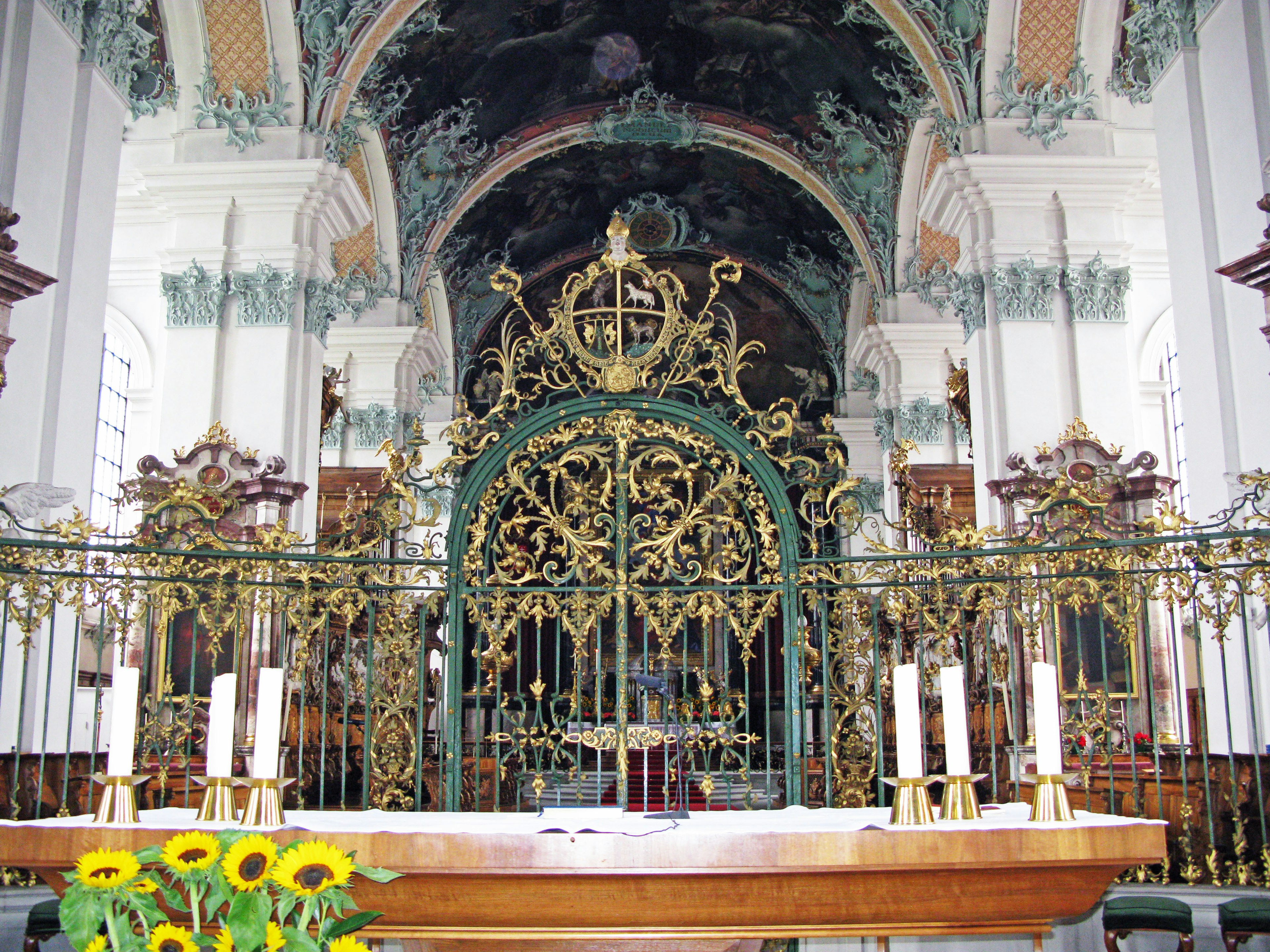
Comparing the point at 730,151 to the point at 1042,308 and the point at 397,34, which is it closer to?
the point at 397,34

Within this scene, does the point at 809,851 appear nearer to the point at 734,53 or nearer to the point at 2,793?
the point at 2,793

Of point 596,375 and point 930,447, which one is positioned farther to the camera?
point 930,447

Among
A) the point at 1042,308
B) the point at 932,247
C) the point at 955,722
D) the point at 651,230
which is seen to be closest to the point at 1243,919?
the point at 955,722

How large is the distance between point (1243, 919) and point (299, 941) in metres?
4.41

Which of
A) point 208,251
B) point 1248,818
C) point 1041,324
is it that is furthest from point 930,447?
point 1248,818

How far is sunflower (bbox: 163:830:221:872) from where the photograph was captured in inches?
88.2

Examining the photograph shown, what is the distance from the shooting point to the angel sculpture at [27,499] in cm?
686

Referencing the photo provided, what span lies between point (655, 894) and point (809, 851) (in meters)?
0.45

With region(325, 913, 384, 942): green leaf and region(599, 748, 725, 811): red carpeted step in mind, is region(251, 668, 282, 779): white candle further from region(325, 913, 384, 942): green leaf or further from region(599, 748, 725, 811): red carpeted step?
region(599, 748, 725, 811): red carpeted step

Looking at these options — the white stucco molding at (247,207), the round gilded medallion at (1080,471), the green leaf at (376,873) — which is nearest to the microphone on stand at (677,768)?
the green leaf at (376,873)

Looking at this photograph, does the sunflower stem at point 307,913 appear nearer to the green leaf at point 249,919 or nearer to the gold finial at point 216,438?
the green leaf at point 249,919

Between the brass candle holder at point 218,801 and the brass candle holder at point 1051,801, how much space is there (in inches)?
98.9

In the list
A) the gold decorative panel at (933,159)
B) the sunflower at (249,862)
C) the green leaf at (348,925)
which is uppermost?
the gold decorative panel at (933,159)

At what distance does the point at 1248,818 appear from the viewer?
6.84 meters
